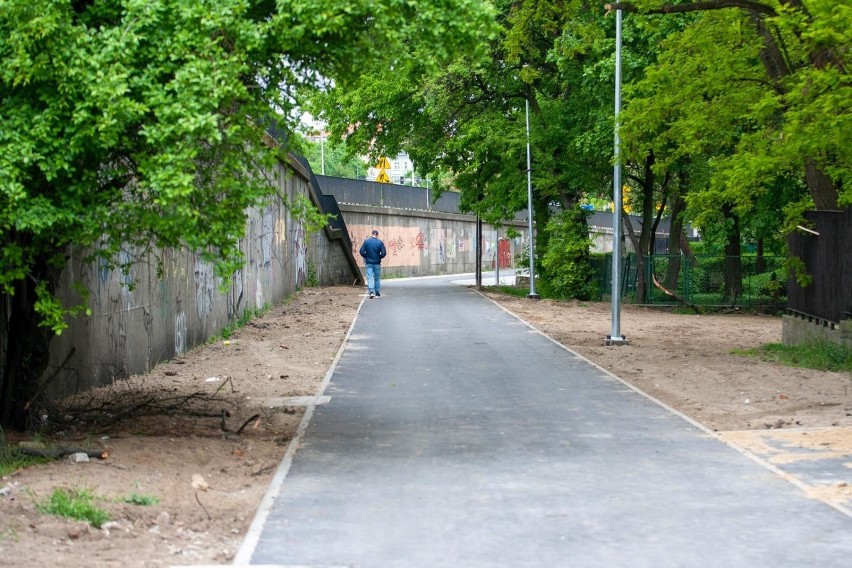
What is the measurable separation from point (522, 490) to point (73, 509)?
3269mm

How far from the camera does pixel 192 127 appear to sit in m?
8.55

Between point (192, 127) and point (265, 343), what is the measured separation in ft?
42.6

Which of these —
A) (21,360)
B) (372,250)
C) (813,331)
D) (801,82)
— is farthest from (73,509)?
(372,250)

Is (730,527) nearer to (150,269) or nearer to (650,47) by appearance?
(150,269)

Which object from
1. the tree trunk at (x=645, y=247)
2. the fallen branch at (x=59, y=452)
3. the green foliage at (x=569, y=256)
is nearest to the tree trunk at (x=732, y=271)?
the tree trunk at (x=645, y=247)

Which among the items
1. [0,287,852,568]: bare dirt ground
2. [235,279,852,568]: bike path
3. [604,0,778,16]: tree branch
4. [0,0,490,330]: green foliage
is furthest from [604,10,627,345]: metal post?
[0,0,490,330]: green foliage

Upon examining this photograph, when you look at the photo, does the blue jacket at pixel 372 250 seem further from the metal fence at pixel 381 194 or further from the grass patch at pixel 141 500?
the grass patch at pixel 141 500

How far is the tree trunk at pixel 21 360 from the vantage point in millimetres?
10805

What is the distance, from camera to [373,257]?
113ft

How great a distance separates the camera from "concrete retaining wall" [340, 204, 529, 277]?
5025 cm

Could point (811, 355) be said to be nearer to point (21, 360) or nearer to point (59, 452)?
point (21, 360)

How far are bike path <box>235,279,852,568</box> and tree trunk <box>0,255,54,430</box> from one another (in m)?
2.69

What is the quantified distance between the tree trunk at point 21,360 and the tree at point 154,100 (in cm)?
59

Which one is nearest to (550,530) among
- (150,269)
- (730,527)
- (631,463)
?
(730,527)
